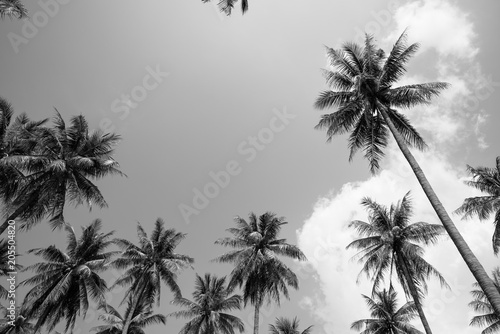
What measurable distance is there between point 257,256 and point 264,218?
414 centimetres

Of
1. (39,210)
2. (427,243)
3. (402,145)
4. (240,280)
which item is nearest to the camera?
(402,145)

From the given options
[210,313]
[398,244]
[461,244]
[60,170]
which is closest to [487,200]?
[398,244]

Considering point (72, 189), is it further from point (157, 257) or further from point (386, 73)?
point (386, 73)

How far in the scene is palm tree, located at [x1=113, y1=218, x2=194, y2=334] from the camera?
27.3 m

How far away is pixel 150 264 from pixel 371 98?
2329 cm

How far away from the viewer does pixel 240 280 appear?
27266 mm

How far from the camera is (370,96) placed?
18.2 m

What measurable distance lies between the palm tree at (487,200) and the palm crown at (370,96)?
14.2m

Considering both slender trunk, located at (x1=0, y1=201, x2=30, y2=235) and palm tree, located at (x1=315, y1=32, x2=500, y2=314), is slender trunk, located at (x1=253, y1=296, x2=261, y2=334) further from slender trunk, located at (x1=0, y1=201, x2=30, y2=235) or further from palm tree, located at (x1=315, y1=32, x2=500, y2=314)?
slender trunk, located at (x1=0, y1=201, x2=30, y2=235)

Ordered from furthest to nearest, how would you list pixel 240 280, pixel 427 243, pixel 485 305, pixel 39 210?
pixel 485 305, pixel 240 280, pixel 427 243, pixel 39 210

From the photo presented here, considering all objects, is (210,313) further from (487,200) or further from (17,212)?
(487,200)

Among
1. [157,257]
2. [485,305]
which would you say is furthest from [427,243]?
[157,257]

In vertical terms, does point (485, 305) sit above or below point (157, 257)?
above

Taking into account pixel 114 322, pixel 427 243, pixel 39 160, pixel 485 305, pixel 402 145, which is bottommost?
pixel 114 322
